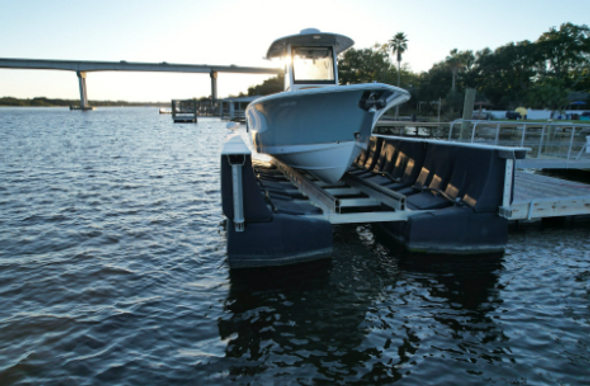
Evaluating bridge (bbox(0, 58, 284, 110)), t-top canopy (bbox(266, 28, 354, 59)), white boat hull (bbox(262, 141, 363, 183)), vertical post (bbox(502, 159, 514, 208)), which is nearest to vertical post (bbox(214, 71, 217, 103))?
bridge (bbox(0, 58, 284, 110))

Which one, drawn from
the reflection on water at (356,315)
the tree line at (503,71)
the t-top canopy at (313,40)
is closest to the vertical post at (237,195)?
the reflection on water at (356,315)

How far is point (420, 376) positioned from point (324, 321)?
128 cm

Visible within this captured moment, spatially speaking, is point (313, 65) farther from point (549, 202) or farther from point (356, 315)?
point (356, 315)

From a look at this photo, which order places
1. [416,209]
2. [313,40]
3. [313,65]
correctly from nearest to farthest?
[416,209]
[313,40]
[313,65]

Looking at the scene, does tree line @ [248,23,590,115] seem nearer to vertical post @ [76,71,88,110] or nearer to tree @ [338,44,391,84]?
tree @ [338,44,391,84]

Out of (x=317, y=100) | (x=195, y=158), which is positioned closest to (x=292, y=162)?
(x=317, y=100)

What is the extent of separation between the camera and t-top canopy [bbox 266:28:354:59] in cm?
920

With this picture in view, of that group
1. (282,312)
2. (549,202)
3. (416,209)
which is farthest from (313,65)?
(282,312)

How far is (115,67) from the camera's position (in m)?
103

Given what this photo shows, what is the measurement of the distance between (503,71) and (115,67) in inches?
3668

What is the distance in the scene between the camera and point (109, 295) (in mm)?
5371

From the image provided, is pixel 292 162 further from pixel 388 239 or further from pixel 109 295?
pixel 109 295

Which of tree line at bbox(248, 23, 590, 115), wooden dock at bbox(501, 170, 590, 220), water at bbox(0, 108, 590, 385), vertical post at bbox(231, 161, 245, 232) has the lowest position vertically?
water at bbox(0, 108, 590, 385)

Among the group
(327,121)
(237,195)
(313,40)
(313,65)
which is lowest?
(237,195)
